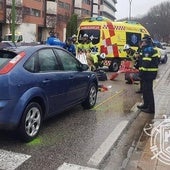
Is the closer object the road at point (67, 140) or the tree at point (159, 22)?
the road at point (67, 140)

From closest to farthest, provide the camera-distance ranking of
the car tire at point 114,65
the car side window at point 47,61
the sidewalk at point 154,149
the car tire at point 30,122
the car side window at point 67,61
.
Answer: the sidewalk at point 154,149, the car tire at point 30,122, the car side window at point 47,61, the car side window at point 67,61, the car tire at point 114,65

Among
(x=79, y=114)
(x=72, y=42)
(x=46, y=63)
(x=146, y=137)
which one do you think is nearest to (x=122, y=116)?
(x=79, y=114)

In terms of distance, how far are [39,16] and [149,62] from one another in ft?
178

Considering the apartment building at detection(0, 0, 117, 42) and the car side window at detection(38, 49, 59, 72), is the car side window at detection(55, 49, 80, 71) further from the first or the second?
the apartment building at detection(0, 0, 117, 42)

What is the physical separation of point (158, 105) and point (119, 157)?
4412 mm

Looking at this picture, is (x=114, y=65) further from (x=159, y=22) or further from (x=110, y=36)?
(x=159, y=22)

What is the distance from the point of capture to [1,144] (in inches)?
230

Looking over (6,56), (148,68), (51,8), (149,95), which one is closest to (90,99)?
(149,95)

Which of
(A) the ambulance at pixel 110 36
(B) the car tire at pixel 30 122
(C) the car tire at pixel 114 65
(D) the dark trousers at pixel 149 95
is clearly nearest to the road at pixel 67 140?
(B) the car tire at pixel 30 122

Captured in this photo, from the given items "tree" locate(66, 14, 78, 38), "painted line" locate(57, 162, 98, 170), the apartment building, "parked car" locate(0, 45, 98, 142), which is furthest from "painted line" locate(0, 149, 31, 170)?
"tree" locate(66, 14, 78, 38)

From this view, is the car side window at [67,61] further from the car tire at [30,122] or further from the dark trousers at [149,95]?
the dark trousers at [149,95]

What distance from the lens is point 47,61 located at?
266 inches

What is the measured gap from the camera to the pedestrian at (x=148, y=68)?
8.64m

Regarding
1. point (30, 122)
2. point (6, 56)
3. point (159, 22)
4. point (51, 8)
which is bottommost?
point (30, 122)
